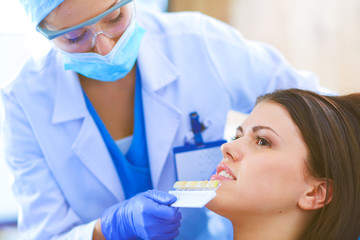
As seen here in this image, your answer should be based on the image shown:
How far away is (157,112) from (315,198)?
0.69 m

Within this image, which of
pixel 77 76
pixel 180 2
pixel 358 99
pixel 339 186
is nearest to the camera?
pixel 339 186

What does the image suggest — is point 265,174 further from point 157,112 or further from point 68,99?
point 68,99

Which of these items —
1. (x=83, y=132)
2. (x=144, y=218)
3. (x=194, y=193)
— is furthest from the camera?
(x=83, y=132)

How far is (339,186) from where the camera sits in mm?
1148

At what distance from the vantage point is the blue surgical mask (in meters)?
1.28

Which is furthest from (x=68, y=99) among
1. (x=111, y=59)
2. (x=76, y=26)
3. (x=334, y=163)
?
(x=334, y=163)

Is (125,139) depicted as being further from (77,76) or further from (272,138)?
(272,138)

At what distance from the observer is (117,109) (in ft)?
5.15

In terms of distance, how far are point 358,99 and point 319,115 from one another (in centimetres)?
23

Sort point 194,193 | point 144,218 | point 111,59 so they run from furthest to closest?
1. point 111,59
2. point 144,218
3. point 194,193

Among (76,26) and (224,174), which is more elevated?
(76,26)

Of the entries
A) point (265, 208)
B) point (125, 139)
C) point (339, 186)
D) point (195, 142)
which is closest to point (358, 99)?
point (339, 186)

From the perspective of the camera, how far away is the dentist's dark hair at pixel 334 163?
1.15 metres

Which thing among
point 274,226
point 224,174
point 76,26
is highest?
point 76,26
